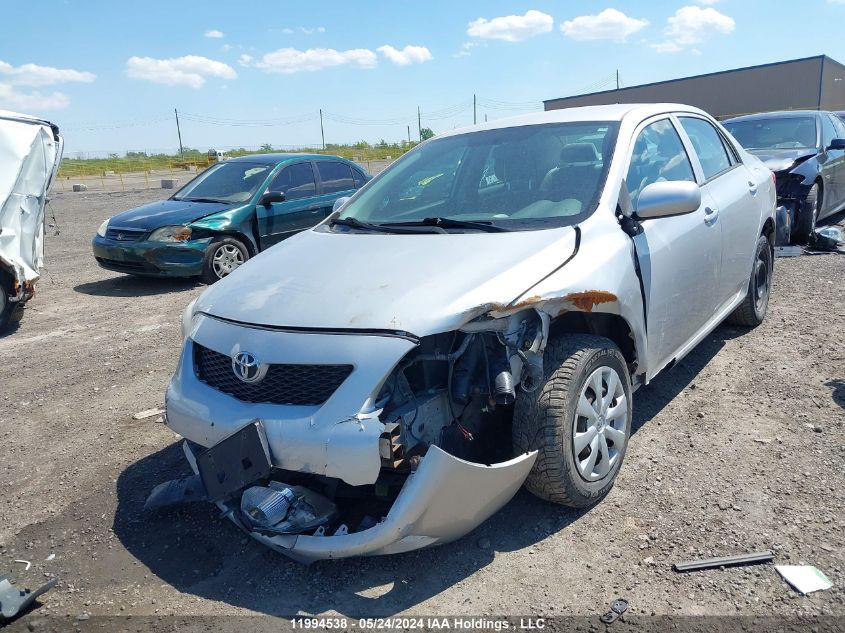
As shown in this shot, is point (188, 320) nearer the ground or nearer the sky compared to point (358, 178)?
nearer the ground

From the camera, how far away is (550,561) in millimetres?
2820

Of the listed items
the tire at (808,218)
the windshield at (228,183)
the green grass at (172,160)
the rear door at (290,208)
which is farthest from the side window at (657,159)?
the green grass at (172,160)

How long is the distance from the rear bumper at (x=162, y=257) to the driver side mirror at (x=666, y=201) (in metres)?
6.44

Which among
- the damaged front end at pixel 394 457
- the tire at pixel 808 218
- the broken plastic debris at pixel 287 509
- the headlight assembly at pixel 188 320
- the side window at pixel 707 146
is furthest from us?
the tire at pixel 808 218

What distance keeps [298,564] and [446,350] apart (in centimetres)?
112

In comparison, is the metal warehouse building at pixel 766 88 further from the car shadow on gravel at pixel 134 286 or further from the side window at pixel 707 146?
the side window at pixel 707 146

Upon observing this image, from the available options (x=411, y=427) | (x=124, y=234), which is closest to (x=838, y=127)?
(x=411, y=427)

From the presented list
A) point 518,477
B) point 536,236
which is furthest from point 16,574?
point 536,236

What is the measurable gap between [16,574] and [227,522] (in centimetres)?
90

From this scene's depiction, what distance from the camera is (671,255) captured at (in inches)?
143

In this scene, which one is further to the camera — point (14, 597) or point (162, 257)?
point (162, 257)

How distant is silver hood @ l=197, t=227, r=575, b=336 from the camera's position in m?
2.67

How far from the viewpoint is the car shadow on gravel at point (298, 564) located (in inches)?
105

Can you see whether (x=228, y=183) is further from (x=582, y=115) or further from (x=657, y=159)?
(x=657, y=159)
